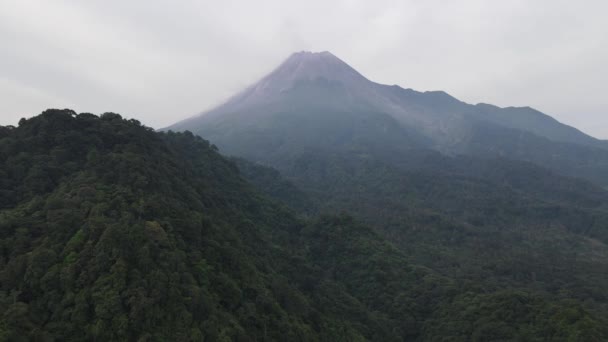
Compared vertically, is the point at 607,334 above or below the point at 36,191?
below

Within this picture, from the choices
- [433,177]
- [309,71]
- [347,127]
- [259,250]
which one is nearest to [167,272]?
[259,250]

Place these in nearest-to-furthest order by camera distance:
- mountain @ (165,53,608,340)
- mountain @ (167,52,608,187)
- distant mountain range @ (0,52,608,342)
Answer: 1. distant mountain range @ (0,52,608,342)
2. mountain @ (165,53,608,340)
3. mountain @ (167,52,608,187)

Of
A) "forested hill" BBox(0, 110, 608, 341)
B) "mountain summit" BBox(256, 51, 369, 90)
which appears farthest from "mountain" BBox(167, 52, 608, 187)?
"forested hill" BBox(0, 110, 608, 341)

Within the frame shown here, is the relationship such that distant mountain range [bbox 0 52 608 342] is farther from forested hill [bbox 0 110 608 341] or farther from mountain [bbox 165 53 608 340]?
mountain [bbox 165 53 608 340]

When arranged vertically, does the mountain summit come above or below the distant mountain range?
above

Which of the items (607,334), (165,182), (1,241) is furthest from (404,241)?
(1,241)

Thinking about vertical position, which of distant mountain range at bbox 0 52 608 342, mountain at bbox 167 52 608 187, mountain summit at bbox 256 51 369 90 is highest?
mountain summit at bbox 256 51 369 90

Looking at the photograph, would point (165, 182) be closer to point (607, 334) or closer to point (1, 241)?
point (1, 241)

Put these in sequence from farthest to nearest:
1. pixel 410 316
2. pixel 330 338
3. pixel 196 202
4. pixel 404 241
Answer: pixel 404 241 < pixel 410 316 < pixel 196 202 < pixel 330 338

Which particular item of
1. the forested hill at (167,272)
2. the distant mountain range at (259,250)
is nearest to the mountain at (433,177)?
the distant mountain range at (259,250)
